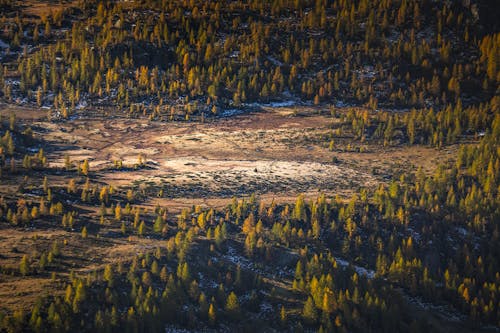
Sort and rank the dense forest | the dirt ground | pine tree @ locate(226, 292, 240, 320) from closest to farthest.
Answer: the dense forest, pine tree @ locate(226, 292, 240, 320), the dirt ground

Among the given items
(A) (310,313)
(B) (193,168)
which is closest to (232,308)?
(A) (310,313)

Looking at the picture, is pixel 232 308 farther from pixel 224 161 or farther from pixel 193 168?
pixel 224 161

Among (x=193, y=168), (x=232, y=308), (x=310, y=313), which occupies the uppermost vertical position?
(x=193, y=168)

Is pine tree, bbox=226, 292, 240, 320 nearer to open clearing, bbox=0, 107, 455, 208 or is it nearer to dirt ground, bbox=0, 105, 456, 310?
dirt ground, bbox=0, 105, 456, 310

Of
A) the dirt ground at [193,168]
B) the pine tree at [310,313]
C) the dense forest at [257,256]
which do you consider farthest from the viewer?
the dirt ground at [193,168]

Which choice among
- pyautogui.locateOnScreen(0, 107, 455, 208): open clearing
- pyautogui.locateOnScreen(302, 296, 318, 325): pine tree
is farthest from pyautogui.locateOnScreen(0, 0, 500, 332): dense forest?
pyautogui.locateOnScreen(0, 107, 455, 208): open clearing

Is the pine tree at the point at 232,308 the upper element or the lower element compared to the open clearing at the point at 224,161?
lower

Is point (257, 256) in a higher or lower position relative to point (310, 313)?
higher

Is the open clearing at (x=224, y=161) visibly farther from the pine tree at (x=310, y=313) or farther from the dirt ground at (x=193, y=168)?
the pine tree at (x=310, y=313)

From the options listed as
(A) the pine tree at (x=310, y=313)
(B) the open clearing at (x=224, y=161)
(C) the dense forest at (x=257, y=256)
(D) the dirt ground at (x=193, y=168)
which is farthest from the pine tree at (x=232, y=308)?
(B) the open clearing at (x=224, y=161)

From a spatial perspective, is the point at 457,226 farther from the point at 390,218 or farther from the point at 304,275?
the point at 304,275

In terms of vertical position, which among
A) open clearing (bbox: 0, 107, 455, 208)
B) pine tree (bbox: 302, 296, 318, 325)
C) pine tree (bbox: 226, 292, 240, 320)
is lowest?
pine tree (bbox: 302, 296, 318, 325)
